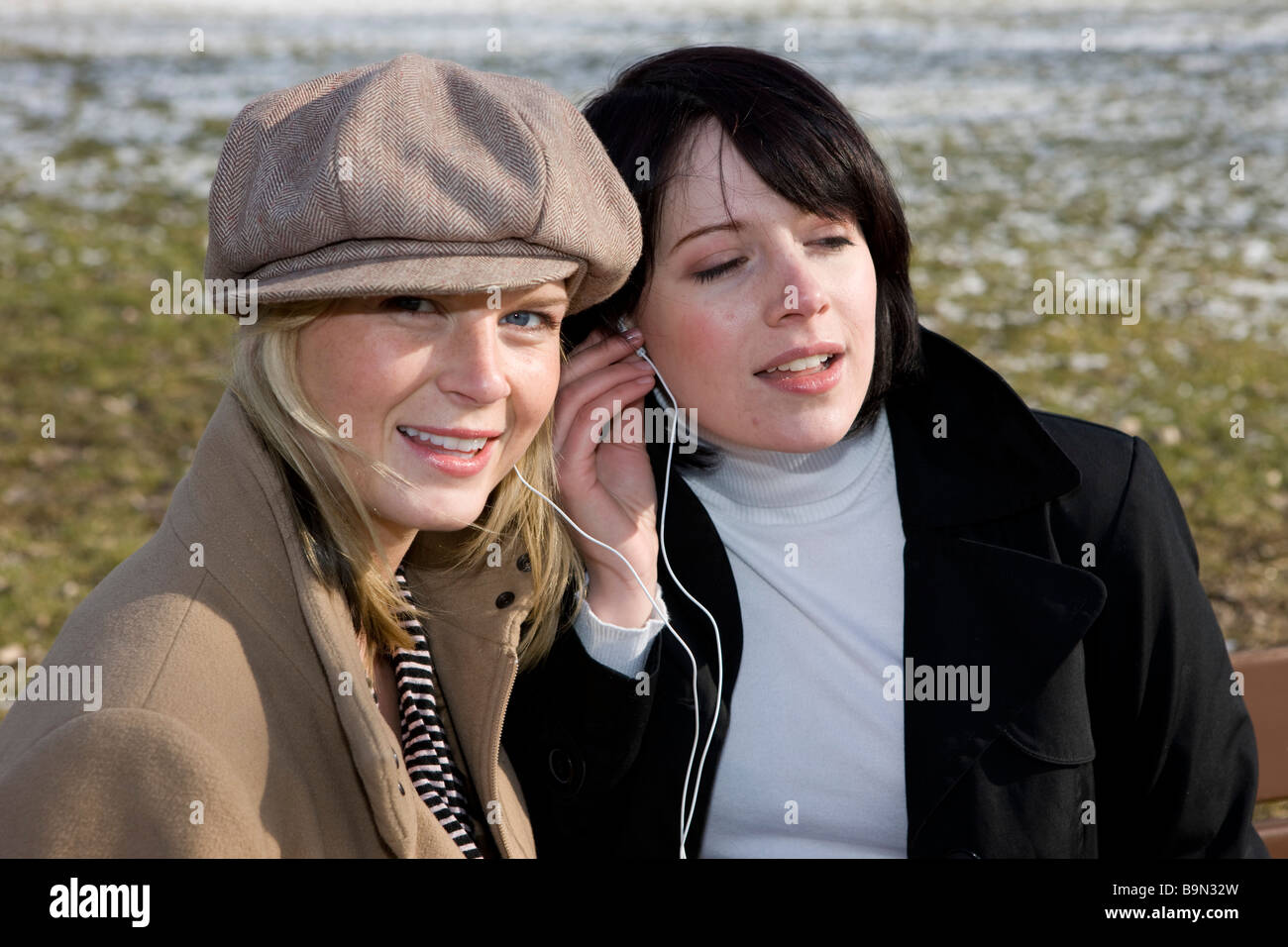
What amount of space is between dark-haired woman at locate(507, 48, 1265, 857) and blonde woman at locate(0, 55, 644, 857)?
31 cm

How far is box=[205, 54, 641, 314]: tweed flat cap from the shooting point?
6.79 ft

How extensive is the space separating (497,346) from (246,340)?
0.43m

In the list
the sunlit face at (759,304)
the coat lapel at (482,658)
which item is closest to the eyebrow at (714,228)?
the sunlit face at (759,304)

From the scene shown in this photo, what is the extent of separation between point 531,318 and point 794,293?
0.55 metres

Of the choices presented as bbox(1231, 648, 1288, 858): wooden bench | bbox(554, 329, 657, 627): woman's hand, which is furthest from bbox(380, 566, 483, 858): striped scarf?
bbox(1231, 648, 1288, 858): wooden bench

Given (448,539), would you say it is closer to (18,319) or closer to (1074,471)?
(1074,471)

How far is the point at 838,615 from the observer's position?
2.82 metres

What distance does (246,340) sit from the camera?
2258 millimetres

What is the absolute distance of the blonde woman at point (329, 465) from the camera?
1.88 m

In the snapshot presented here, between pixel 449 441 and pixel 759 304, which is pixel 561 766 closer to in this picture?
pixel 449 441

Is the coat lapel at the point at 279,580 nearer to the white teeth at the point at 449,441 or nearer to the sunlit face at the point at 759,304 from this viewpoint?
the white teeth at the point at 449,441

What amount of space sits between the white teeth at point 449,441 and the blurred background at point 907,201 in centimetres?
111

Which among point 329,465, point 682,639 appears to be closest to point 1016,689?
point 682,639
